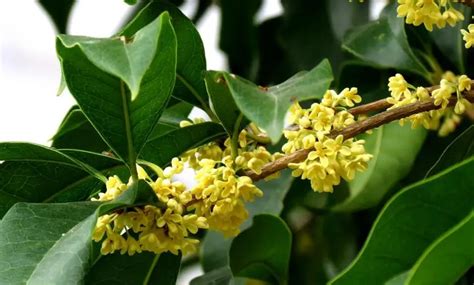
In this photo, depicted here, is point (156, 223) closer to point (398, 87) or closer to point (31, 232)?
point (31, 232)

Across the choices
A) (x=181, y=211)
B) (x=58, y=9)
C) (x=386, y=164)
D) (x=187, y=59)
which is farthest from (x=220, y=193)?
(x=58, y=9)

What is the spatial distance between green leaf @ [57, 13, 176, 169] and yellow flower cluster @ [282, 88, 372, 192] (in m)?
0.09

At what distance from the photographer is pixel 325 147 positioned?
629mm

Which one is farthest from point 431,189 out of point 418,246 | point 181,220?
point 181,220

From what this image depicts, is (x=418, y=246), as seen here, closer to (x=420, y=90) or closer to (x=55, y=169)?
(x=420, y=90)

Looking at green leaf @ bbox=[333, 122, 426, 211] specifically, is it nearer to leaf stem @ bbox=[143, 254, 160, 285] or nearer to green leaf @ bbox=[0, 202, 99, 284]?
leaf stem @ bbox=[143, 254, 160, 285]

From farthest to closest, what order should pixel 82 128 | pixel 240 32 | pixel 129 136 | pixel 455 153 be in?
pixel 240 32
pixel 82 128
pixel 455 153
pixel 129 136

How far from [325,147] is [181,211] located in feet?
0.34

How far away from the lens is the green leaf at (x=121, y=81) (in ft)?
1.84

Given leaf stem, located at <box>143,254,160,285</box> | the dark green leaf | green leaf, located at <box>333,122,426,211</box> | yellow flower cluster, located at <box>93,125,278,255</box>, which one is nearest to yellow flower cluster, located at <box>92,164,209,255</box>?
yellow flower cluster, located at <box>93,125,278,255</box>

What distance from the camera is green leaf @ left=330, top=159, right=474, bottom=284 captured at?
0.59 m

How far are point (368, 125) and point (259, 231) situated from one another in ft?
0.75

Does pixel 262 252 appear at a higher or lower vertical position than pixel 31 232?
lower

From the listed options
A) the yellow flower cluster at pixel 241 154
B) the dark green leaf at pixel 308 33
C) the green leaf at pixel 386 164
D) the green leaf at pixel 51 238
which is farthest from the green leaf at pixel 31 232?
the dark green leaf at pixel 308 33
